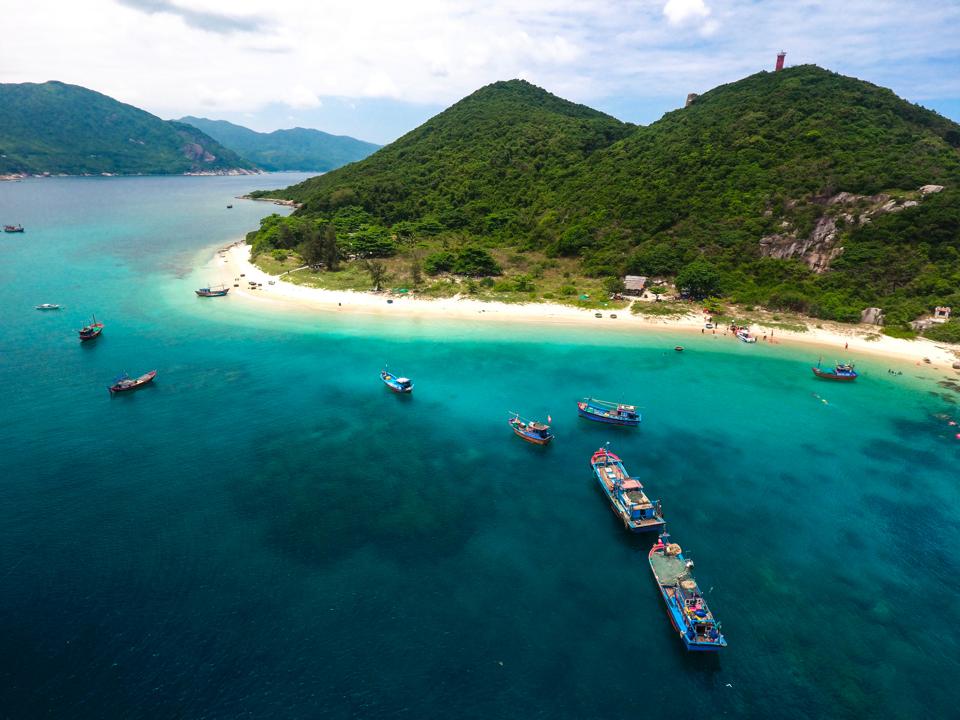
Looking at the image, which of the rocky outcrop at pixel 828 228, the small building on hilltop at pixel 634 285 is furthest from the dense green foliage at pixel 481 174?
the rocky outcrop at pixel 828 228

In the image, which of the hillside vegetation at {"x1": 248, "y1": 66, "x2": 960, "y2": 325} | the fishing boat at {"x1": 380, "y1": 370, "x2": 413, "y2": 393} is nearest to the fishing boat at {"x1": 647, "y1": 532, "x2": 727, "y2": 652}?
the fishing boat at {"x1": 380, "y1": 370, "x2": 413, "y2": 393}

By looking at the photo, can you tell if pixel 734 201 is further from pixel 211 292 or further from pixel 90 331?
pixel 90 331

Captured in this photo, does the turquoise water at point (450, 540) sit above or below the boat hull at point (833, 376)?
below

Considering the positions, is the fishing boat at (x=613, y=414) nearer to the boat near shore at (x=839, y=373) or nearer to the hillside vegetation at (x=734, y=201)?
the boat near shore at (x=839, y=373)

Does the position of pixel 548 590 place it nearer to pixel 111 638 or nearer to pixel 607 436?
pixel 607 436

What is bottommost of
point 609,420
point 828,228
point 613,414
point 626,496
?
point 626,496

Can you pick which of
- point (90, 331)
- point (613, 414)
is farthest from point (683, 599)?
point (90, 331)

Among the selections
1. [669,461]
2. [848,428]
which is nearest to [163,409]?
[669,461]
